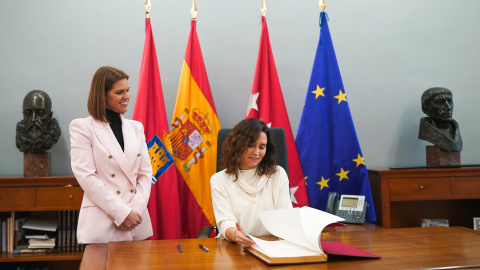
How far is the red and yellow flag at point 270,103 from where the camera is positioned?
119 inches

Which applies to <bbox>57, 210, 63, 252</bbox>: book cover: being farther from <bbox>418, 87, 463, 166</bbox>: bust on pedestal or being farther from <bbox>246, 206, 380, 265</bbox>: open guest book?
<bbox>418, 87, 463, 166</bbox>: bust on pedestal

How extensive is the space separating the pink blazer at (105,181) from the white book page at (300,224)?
82 centimetres

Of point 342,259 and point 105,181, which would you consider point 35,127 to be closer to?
point 105,181

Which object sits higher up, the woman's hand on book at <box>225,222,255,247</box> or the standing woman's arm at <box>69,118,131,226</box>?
the standing woman's arm at <box>69,118,131,226</box>

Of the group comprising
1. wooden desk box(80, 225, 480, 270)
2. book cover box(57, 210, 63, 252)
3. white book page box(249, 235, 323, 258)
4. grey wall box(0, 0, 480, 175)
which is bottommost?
book cover box(57, 210, 63, 252)

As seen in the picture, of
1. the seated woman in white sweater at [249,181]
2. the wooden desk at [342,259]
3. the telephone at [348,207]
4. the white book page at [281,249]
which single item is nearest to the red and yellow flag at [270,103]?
the telephone at [348,207]

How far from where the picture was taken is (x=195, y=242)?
1653mm

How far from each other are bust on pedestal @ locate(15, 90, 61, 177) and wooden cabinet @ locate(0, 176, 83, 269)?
0.42 ft

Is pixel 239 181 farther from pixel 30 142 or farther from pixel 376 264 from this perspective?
pixel 30 142

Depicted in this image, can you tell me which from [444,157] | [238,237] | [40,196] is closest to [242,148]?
[238,237]

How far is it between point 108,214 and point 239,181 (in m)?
0.64

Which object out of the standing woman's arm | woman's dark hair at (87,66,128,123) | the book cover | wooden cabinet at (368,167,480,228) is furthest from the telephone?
the book cover

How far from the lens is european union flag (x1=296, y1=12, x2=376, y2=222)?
299cm

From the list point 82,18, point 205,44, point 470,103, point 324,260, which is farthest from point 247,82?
point 324,260
